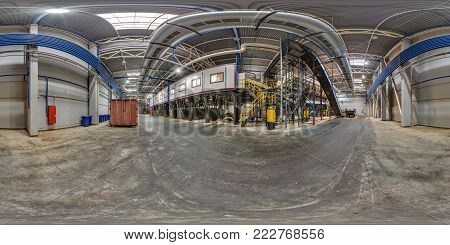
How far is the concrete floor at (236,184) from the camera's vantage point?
104 cm

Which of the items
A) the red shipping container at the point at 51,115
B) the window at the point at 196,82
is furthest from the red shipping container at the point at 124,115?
the window at the point at 196,82

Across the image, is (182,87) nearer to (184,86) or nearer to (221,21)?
(184,86)

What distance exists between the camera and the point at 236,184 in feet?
4.69

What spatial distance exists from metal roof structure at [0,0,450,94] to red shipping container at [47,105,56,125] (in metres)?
5.16

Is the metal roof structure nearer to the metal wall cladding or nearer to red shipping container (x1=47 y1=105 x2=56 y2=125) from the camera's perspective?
the metal wall cladding

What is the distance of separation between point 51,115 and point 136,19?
21.1 ft

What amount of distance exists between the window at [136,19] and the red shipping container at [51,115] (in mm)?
5934

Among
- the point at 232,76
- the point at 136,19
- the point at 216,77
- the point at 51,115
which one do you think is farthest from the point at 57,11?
the point at 51,115

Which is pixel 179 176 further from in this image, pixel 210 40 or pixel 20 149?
pixel 20 149

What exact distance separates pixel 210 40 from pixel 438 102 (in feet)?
9.64

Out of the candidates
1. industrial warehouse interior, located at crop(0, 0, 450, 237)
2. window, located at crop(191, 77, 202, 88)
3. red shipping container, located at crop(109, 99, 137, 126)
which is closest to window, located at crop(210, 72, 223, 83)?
industrial warehouse interior, located at crop(0, 0, 450, 237)

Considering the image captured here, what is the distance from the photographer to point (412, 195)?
4.20 feet

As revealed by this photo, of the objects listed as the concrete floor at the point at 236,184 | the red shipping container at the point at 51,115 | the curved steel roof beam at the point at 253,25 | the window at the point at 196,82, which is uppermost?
the curved steel roof beam at the point at 253,25

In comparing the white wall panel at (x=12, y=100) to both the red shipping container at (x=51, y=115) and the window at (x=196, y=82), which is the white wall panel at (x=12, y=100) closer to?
the red shipping container at (x=51, y=115)
